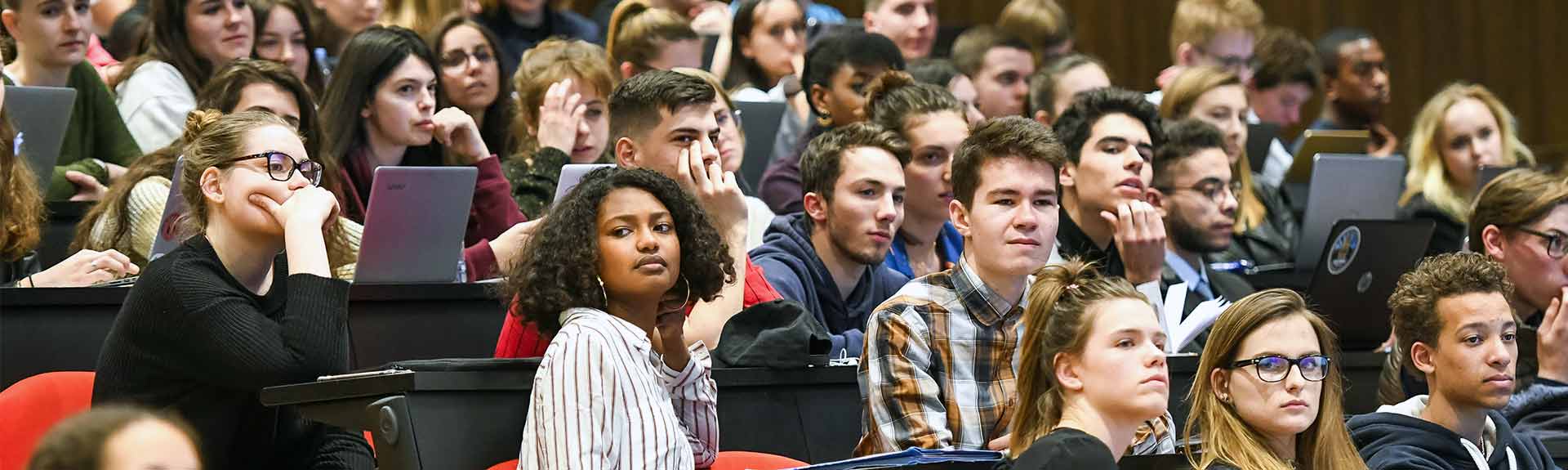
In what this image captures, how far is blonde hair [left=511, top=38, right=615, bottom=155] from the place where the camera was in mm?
4332

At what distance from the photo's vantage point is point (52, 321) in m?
2.94

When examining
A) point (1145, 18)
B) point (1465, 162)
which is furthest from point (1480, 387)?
point (1145, 18)

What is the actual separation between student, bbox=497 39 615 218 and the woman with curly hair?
1.42 m

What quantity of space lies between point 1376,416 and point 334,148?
2.08 m

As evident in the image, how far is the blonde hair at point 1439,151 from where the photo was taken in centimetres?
527

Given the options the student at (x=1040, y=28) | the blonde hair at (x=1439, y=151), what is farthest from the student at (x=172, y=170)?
the student at (x=1040, y=28)

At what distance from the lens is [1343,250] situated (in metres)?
3.97

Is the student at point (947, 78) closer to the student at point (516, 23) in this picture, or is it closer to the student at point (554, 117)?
the student at point (554, 117)

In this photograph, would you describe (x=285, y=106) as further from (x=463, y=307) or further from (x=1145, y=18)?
(x=1145, y=18)

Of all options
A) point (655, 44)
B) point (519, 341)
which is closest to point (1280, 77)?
point (655, 44)

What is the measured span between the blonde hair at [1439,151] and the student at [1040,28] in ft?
4.35

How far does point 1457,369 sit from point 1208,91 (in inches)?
94.2

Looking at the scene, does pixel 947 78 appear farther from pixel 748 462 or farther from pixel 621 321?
pixel 621 321

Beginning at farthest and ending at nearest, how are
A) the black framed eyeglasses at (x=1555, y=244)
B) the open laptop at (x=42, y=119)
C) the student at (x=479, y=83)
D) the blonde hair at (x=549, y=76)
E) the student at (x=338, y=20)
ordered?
1. the student at (x=338, y=20)
2. the student at (x=479, y=83)
3. the blonde hair at (x=549, y=76)
4. the black framed eyeglasses at (x=1555, y=244)
5. the open laptop at (x=42, y=119)
